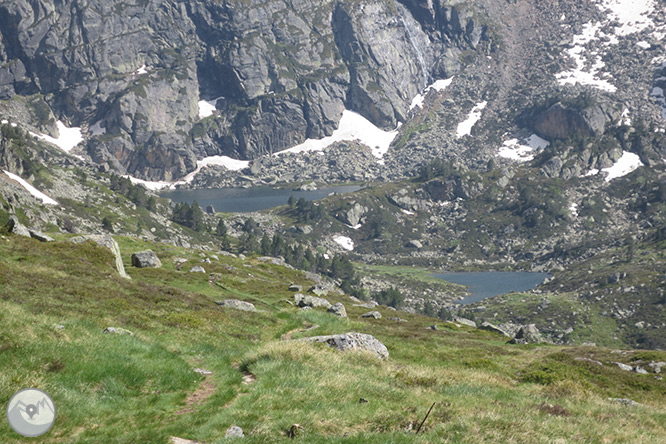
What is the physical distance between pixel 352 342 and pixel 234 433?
1090 cm

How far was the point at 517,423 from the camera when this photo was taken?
1298 cm

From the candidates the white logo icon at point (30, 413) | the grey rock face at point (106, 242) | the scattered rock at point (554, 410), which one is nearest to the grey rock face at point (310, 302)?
the grey rock face at point (106, 242)

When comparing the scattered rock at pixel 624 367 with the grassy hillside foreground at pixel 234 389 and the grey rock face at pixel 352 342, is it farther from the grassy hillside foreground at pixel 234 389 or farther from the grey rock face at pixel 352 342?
the grey rock face at pixel 352 342

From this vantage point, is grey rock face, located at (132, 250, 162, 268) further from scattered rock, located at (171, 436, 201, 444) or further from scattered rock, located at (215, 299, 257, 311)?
scattered rock, located at (171, 436, 201, 444)

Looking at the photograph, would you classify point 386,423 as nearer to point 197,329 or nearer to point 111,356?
point 111,356

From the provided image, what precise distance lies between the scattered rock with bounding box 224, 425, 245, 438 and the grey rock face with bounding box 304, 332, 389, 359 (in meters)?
9.67

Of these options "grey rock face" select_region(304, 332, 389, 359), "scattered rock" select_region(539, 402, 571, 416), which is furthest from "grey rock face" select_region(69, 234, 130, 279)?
"scattered rock" select_region(539, 402, 571, 416)

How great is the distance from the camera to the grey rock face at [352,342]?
72.1ft

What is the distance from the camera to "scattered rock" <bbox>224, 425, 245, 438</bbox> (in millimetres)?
11883

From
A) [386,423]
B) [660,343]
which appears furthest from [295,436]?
[660,343]

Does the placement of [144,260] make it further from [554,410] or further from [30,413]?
[554,410]

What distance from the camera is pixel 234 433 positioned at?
12109 mm

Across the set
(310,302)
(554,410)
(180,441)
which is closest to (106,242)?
(310,302)

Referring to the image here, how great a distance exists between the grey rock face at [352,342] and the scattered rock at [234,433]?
31.7ft
